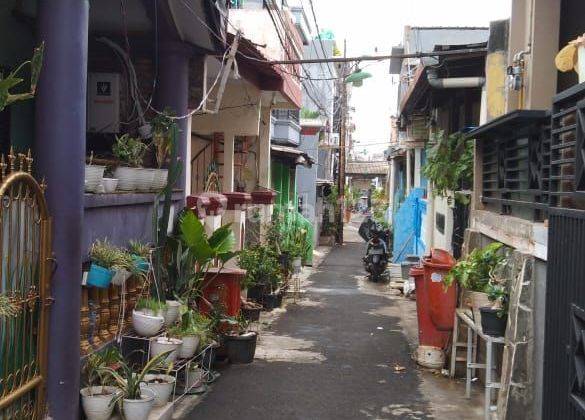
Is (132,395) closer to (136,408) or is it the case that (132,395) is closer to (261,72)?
(136,408)

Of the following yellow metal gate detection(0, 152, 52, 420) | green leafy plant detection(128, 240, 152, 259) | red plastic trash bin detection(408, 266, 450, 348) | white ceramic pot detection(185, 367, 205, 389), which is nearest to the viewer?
yellow metal gate detection(0, 152, 52, 420)

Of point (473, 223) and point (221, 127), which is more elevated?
point (221, 127)

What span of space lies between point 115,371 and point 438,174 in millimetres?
6251

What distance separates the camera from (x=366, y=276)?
20.0 meters

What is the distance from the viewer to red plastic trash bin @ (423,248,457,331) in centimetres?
813

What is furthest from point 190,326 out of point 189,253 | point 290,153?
point 290,153

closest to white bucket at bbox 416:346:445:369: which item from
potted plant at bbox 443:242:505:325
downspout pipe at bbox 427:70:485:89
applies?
potted plant at bbox 443:242:505:325

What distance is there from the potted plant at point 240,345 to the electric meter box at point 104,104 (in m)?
2.90

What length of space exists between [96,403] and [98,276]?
101 cm

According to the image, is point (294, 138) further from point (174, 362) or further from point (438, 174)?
point (174, 362)

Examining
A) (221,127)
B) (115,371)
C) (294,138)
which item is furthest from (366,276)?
(115,371)

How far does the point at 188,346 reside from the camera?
22.4 ft

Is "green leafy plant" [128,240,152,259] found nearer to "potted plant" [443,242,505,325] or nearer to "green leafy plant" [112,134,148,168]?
"green leafy plant" [112,134,148,168]

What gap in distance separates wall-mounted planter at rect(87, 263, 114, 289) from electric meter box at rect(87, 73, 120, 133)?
2.83m
